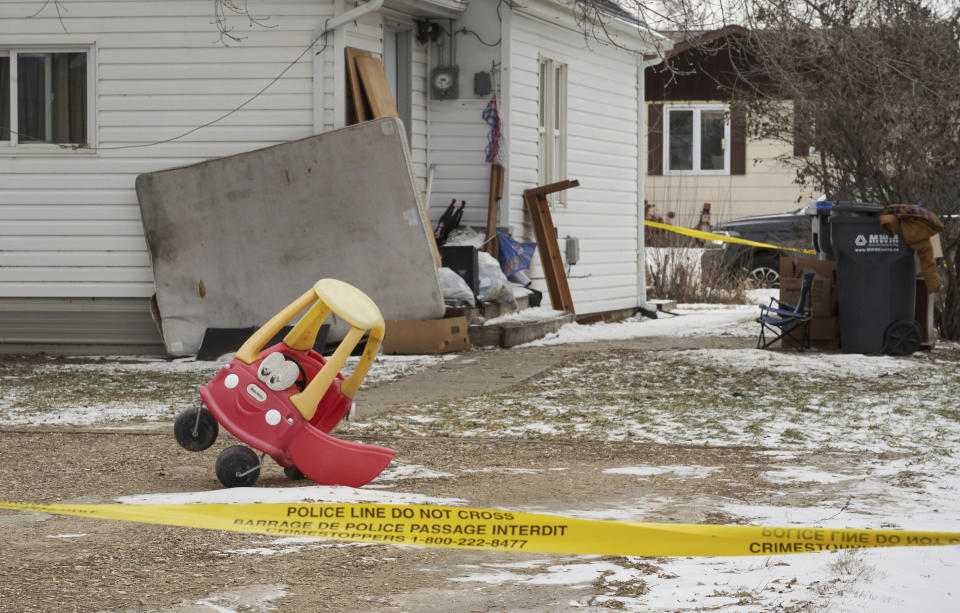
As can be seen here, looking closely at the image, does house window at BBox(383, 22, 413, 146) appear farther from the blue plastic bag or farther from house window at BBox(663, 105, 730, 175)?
house window at BBox(663, 105, 730, 175)

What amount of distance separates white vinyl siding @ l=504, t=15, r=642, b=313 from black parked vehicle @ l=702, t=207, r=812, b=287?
381cm

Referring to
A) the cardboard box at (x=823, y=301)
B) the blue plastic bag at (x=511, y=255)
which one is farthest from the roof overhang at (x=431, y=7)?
the cardboard box at (x=823, y=301)

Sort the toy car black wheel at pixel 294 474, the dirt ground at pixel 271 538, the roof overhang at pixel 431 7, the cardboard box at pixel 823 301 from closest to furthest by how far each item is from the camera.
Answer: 1. the dirt ground at pixel 271 538
2. the toy car black wheel at pixel 294 474
3. the cardboard box at pixel 823 301
4. the roof overhang at pixel 431 7

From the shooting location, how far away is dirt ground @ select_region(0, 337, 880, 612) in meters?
4.19

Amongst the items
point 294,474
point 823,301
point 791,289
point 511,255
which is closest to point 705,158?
point 511,255

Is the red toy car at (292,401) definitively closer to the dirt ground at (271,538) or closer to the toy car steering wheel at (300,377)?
the toy car steering wheel at (300,377)

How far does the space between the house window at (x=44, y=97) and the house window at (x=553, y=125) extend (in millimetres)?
5299

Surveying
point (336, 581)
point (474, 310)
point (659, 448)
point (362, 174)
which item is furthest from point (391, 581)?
point (474, 310)

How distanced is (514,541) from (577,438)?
311 cm

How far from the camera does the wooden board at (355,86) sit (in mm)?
12398

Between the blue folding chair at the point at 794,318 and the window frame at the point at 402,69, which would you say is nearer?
the blue folding chair at the point at 794,318

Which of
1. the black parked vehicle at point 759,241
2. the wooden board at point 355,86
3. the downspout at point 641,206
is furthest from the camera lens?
the black parked vehicle at point 759,241

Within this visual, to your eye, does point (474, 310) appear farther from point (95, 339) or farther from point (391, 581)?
point (391, 581)

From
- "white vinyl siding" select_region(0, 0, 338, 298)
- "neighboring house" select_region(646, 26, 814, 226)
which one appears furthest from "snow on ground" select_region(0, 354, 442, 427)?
"neighboring house" select_region(646, 26, 814, 226)
